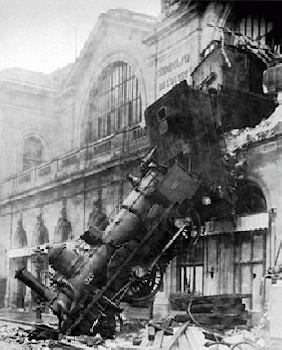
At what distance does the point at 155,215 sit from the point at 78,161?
1.04 m

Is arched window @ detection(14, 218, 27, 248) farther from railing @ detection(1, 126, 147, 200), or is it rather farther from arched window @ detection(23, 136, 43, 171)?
arched window @ detection(23, 136, 43, 171)

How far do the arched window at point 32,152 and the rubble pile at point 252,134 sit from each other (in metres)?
1.75

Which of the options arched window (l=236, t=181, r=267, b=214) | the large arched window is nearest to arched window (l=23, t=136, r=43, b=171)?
the large arched window

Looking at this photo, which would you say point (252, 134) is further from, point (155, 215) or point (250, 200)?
point (155, 215)

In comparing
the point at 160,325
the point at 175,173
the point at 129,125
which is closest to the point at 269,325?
the point at 160,325

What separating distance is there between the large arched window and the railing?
0.29 feet

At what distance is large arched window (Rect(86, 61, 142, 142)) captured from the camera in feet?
17.3

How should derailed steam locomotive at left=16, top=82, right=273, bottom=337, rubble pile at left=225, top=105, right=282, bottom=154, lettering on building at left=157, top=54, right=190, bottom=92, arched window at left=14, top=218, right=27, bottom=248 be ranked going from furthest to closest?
arched window at left=14, top=218, right=27, bottom=248
lettering on building at left=157, top=54, right=190, bottom=92
derailed steam locomotive at left=16, top=82, right=273, bottom=337
rubble pile at left=225, top=105, right=282, bottom=154

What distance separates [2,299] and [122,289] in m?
1.33

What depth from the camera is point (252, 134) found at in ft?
14.6

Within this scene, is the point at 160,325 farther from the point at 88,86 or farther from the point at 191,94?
the point at 88,86

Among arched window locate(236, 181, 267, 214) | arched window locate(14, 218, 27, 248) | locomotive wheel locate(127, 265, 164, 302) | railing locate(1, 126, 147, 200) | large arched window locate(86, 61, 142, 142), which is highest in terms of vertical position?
large arched window locate(86, 61, 142, 142)

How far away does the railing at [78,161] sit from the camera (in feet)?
17.2

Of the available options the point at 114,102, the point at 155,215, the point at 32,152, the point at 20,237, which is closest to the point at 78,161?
the point at 32,152
